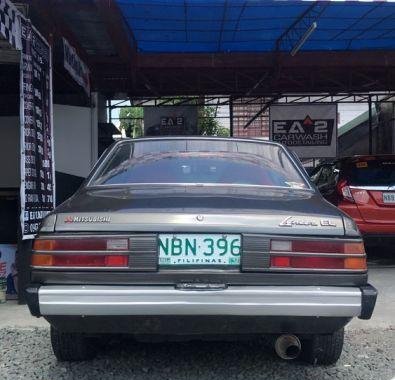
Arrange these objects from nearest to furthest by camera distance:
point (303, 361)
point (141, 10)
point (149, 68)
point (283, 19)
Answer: point (303, 361) → point (141, 10) → point (283, 19) → point (149, 68)

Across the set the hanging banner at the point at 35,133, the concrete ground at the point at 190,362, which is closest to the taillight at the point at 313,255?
the concrete ground at the point at 190,362

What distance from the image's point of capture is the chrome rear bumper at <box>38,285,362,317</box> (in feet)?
10.4

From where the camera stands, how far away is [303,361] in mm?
4246

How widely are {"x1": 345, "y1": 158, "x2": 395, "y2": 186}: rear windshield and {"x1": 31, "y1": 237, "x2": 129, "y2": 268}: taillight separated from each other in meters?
5.26

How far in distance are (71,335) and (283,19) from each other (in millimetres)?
6618

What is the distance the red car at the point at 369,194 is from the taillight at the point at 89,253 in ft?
16.6

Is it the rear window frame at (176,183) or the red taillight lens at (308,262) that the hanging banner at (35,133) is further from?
the red taillight lens at (308,262)

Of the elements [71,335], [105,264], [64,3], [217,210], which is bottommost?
[71,335]

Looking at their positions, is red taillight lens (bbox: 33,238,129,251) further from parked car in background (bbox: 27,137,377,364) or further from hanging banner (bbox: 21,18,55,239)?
hanging banner (bbox: 21,18,55,239)

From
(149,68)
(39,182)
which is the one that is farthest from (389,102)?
(39,182)

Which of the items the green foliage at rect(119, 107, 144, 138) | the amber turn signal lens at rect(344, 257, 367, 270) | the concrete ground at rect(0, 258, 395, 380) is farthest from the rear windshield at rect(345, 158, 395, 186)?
the green foliage at rect(119, 107, 144, 138)

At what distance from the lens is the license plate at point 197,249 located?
10.7 ft

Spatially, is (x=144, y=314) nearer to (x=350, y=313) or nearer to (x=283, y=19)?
(x=350, y=313)

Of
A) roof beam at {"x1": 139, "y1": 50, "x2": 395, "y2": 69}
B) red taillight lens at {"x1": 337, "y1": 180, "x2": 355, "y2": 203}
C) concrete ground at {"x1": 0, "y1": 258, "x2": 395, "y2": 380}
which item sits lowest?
concrete ground at {"x1": 0, "y1": 258, "x2": 395, "y2": 380}
